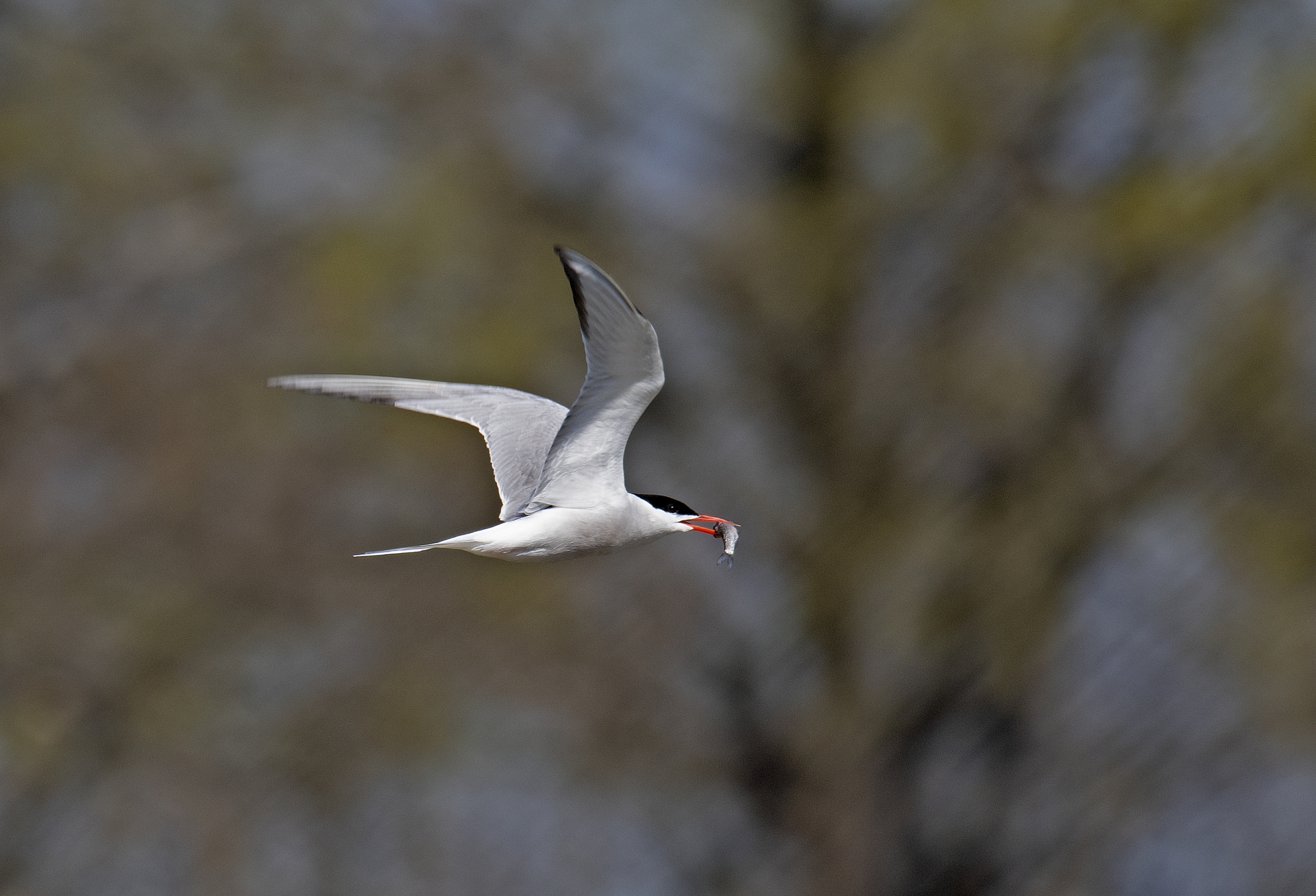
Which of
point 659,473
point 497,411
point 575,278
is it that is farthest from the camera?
point 659,473

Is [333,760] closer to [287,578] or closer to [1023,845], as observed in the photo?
[287,578]

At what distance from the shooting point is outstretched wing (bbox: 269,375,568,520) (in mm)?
2529

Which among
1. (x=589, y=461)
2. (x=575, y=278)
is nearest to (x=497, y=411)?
(x=589, y=461)

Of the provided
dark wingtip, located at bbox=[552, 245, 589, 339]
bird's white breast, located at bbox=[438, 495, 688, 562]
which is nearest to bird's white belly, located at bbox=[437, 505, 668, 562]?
bird's white breast, located at bbox=[438, 495, 688, 562]

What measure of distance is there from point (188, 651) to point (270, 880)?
990 millimetres

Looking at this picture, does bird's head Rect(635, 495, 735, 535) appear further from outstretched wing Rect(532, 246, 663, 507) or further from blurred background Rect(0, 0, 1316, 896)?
blurred background Rect(0, 0, 1316, 896)

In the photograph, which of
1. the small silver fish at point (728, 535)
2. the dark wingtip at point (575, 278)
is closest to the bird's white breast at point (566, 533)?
the small silver fish at point (728, 535)

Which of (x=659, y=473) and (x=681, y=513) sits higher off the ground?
(x=681, y=513)

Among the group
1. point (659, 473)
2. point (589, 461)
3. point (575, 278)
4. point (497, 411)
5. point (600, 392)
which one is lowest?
point (659, 473)

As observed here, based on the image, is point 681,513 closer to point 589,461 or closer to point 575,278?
point 589,461

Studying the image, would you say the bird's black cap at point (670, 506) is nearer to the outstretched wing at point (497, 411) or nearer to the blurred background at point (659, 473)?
the outstretched wing at point (497, 411)

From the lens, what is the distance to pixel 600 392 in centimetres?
226

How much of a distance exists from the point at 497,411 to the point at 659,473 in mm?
2968

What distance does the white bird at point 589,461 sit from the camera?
6.97 feet
